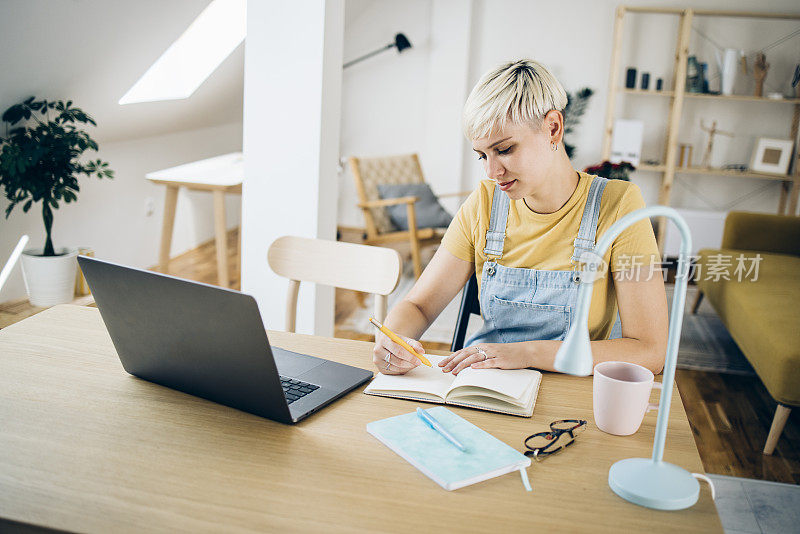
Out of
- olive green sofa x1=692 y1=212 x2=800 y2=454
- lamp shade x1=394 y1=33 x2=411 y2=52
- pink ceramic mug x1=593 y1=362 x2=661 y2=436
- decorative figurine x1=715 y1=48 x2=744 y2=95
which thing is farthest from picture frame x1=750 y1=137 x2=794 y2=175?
pink ceramic mug x1=593 y1=362 x2=661 y2=436

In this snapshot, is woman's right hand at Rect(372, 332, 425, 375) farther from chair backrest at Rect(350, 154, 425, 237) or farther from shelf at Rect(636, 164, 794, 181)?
shelf at Rect(636, 164, 794, 181)

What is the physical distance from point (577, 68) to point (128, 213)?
11.6ft

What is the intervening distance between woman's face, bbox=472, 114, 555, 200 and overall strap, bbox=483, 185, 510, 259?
0.12m

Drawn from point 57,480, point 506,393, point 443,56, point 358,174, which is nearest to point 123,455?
point 57,480

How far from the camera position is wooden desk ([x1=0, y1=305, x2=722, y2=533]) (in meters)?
0.80

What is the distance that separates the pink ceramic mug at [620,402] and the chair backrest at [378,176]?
3299mm

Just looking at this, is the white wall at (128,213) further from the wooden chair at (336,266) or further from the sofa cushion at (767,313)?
the sofa cushion at (767,313)

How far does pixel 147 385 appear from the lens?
117 centimetres

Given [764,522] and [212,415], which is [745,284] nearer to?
[764,522]

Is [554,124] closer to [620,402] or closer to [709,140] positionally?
[620,402]

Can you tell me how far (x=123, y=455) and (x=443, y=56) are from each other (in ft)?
16.4

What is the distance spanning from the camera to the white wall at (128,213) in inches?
130

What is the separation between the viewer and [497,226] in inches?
60.1

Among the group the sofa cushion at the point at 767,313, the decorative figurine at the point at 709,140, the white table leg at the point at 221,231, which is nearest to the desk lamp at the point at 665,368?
the sofa cushion at the point at 767,313
